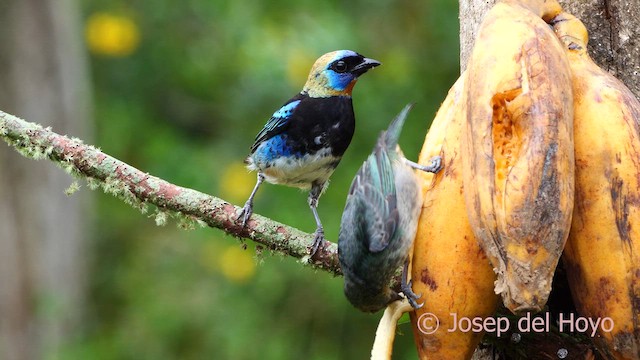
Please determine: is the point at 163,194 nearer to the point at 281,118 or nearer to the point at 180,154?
the point at 281,118

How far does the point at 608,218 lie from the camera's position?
5.82 ft

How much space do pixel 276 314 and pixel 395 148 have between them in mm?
2176

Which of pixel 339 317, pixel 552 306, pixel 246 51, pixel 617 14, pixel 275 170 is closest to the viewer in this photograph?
pixel 552 306

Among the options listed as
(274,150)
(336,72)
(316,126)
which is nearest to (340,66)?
(336,72)

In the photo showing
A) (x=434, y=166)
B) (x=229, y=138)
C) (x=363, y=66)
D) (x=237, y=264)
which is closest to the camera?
(x=434, y=166)

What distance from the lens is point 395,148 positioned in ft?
8.39

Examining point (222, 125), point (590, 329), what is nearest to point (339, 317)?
point (222, 125)

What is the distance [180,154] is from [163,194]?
99.9 inches

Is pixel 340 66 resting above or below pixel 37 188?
below

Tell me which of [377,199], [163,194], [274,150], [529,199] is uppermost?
[274,150]

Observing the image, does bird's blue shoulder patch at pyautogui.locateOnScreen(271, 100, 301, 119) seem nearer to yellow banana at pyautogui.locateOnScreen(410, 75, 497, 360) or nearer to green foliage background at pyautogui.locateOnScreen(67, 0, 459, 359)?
green foliage background at pyautogui.locateOnScreen(67, 0, 459, 359)

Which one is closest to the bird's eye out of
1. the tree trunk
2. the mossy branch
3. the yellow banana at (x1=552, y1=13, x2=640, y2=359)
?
the mossy branch

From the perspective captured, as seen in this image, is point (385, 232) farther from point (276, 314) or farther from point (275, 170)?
point (276, 314)

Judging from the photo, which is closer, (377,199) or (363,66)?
(377,199)
